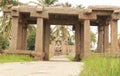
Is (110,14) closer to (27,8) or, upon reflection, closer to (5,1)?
(27,8)

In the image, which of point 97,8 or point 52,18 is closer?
point 97,8

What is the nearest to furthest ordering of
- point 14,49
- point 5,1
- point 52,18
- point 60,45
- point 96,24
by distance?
point 14,49 → point 52,18 → point 96,24 → point 5,1 → point 60,45

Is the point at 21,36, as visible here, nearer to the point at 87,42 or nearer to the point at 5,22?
the point at 87,42

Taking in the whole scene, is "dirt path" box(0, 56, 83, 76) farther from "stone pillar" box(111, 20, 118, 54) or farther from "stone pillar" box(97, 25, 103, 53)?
"stone pillar" box(97, 25, 103, 53)

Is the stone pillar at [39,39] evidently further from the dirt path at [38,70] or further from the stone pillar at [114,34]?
the dirt path at [38,70]

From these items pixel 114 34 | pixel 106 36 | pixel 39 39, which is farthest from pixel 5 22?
pixel 114 34

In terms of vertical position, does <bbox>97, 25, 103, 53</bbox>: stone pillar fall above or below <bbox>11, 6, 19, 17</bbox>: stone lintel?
below

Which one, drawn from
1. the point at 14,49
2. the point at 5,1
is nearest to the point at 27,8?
the point at 14,49

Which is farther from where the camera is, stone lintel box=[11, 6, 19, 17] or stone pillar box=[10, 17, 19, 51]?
stone pillar box=[10, 17, 19, 51]

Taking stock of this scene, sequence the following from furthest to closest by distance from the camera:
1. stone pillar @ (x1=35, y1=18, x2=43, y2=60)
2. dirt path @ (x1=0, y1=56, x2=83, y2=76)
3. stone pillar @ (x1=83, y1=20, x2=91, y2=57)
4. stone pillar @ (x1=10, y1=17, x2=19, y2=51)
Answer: stone pillar @ (x1=10, y1=17, x2=19, y2=51) < stone pillar @ (x1=83, y1=20, x2=91, y2=57) < stone pillar @ (x1=35, y1=18, x2=43, y2=60) < dirt path @ (x1=0, y1=56, x2=83, y2=76)

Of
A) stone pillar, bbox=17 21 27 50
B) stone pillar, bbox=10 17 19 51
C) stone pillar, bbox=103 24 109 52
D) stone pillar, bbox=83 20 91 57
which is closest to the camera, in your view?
stone pillar, bbox=83 20 91 57

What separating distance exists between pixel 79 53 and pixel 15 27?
614 cm

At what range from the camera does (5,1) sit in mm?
38219

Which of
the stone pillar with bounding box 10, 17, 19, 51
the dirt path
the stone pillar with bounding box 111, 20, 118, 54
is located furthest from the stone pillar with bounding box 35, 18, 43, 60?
the dirt path
